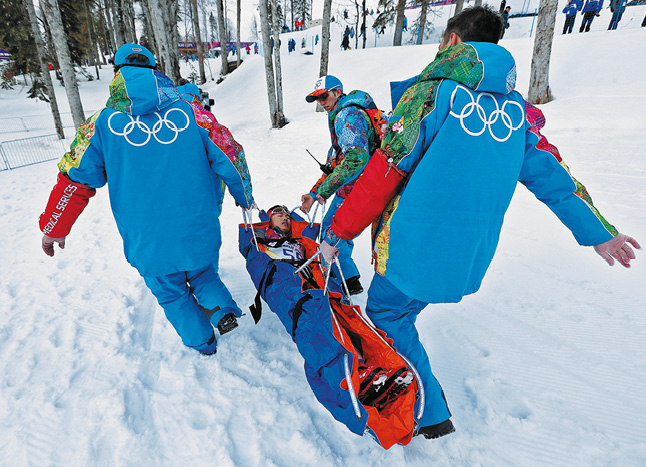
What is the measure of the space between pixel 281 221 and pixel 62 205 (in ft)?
6.05

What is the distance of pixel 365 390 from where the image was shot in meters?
1.58

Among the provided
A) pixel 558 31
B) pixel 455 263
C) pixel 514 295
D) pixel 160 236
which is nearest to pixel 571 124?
pixel 514 295

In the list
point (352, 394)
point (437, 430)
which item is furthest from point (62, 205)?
point (437, 430)

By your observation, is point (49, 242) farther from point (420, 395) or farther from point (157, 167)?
point (420, 395)

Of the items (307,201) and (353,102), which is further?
(307,201)

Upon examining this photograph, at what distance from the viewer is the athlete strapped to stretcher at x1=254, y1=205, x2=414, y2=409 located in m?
1.58

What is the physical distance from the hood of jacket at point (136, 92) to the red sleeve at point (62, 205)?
54 cm

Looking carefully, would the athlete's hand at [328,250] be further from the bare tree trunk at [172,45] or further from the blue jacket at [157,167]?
the bare tree trunk at [172,45]

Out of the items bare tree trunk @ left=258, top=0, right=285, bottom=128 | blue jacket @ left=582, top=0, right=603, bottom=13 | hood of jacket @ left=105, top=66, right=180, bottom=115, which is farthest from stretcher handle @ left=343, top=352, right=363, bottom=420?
blue jacket @ left=582, top=0, right=603, bottom=13

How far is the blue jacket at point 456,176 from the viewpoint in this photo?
1.27 metres

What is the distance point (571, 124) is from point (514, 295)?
5431 millimetres

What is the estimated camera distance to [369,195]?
144 cm

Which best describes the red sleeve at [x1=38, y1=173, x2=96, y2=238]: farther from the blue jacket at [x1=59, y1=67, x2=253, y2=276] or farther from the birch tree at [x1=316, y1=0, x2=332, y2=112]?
the birch tree at [x1=316, y1=0, x2=332, y2=112]

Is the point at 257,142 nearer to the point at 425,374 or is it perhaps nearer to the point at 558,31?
the point at 425,374
